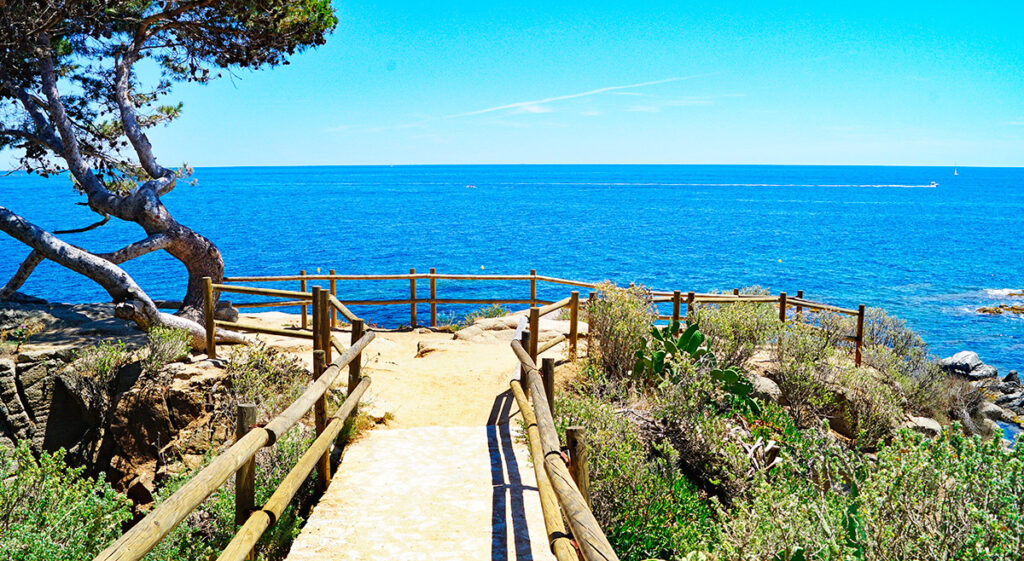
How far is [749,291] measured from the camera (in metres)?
17.4

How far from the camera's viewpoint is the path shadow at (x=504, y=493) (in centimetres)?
523

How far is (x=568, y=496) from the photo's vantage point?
3916 mm

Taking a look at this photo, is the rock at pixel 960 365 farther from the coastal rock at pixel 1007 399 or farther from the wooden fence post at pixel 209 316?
the wooden fence post at pixel 209 316

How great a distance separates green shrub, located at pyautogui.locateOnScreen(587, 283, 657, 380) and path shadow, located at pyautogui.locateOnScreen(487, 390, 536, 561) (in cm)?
202

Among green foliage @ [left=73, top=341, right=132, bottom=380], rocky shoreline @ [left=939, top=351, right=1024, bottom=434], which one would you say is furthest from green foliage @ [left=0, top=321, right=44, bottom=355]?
rocky shoreline @ [left=939, top=351, right=1024, bottom=434]

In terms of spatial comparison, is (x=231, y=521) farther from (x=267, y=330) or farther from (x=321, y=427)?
(x=267, y=330)

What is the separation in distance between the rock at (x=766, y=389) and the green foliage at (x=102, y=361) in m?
9.30

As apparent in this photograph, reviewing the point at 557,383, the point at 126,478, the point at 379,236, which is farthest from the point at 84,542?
the point at 379,236

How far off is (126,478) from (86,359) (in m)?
1.86

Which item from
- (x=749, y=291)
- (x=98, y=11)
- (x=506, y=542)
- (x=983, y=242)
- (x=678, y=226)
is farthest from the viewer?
(x=678, y=226)

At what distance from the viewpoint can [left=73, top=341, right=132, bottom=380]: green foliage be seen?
9.75 metres

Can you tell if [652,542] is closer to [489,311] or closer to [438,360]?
[438,360]

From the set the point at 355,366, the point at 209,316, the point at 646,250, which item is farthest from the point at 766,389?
the point at 646,250

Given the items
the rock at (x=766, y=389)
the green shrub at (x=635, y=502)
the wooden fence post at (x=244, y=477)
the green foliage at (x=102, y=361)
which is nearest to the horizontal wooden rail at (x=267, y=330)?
the green foliage at (x=102, y=361)
